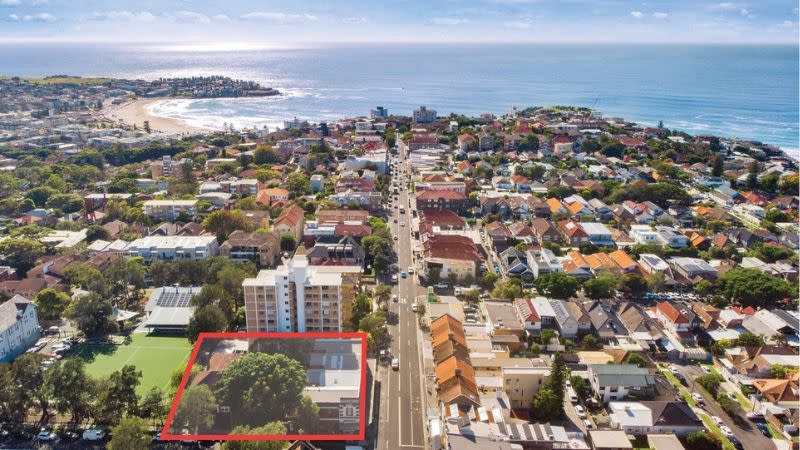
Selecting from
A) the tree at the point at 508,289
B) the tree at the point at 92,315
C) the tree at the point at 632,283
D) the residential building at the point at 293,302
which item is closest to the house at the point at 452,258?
the tree at the point at 508,289

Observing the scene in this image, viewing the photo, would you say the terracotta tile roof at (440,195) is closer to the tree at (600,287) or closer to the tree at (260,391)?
the tree at (600,287)

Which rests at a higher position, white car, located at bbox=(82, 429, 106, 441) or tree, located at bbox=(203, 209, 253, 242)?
tree, located at bbox=(203, 209, 253, 242)

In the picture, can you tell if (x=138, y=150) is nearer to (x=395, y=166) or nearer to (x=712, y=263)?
(x=395, y=166)

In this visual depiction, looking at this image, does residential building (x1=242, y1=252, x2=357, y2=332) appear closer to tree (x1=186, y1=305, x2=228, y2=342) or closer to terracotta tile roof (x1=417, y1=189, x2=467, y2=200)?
tree (x1=186, y1=305, x2=228, y2=342)

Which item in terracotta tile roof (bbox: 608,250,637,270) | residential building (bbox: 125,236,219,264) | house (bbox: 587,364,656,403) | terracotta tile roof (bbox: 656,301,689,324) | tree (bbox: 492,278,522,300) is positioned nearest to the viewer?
house (bbox: 587,364,656,403)

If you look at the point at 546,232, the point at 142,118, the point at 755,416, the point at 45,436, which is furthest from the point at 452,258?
the point at 142,118

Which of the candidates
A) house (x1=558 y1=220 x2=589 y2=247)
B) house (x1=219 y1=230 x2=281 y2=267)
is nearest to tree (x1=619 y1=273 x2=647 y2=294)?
house (x1=558 y1=220 x2=589 y2=247)

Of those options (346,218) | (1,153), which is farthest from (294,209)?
(1,153)
